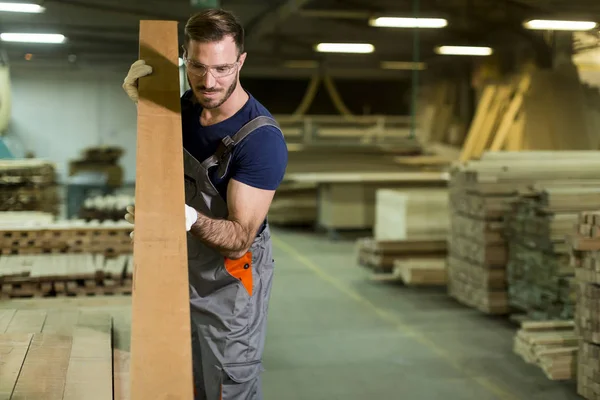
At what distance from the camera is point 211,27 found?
2936 mm

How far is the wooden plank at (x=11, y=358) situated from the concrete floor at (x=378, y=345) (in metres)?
0.54

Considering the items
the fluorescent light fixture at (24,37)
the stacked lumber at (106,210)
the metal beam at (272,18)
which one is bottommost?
the stacked lumber at (106,210)

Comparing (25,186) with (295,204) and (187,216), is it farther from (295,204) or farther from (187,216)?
(295,204)

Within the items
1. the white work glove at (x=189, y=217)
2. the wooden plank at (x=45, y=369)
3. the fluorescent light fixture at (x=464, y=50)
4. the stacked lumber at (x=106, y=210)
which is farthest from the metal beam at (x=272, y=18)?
the white work glove at (x=189, y=217)

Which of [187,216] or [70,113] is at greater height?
[70,113]

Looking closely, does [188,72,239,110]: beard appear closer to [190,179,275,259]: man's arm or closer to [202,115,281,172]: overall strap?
[202,115,281,172]: overall strap

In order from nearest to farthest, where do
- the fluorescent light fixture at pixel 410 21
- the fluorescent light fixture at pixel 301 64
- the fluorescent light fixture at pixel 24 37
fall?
1. the fluorescent light fixture at pixel 24 37
2. the fluorescent light fixture at pixel 410 21
3. the fluorescent light fixture at pixel 301 64

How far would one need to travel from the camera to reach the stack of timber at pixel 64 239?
253 inches

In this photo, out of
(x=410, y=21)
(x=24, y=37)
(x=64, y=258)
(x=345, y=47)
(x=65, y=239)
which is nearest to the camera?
(x=64, y=258)

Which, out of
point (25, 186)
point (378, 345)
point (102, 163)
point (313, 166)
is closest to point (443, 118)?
point (313, 166)

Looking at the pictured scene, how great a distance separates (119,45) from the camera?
1344 centimetres

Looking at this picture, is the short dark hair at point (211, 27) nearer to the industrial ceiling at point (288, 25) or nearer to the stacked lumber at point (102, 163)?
the industrial ceiling at point (288, 25)

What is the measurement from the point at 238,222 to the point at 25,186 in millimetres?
6202

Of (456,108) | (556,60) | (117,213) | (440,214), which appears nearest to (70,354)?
(117,213)
